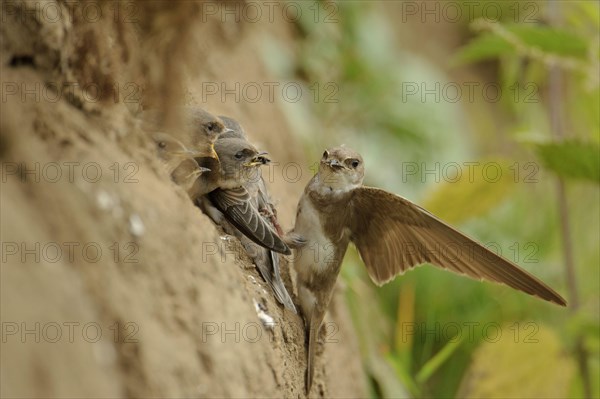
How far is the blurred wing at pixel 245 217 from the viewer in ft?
9.85

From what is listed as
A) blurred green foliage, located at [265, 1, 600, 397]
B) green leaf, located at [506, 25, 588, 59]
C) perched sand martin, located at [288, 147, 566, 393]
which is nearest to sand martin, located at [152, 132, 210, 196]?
perched sand martin, located at [288, 147, 566, 393]

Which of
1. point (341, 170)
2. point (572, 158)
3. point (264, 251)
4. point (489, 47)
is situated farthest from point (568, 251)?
point (264, 251)

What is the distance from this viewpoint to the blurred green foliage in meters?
4.55

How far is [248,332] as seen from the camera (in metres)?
2.50

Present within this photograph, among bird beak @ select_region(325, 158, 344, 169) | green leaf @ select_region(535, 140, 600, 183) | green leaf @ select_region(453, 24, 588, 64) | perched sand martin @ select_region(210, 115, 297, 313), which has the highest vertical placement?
green leaf @ select_region(453, 24, 588, 64)

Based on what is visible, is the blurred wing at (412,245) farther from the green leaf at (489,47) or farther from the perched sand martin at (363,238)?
the green leaf at (489,47)

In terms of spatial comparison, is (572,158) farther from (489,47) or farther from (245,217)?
(245,217)

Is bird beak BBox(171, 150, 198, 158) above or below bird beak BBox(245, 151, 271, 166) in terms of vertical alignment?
below

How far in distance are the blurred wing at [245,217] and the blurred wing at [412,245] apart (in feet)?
1.57

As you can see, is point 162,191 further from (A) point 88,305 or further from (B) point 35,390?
(B) point 35,390

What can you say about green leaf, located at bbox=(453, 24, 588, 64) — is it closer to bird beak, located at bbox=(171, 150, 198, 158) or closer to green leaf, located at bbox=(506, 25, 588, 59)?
green leaf, located at bbox=(506, 25, 588, 59)

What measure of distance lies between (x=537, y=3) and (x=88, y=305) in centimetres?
815

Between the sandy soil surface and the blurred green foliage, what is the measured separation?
2.06 meters

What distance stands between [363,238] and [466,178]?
5.59ft
